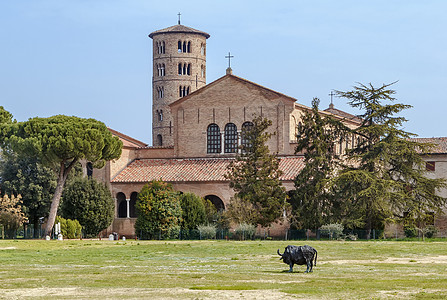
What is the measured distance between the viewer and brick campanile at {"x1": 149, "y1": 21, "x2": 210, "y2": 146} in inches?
3799

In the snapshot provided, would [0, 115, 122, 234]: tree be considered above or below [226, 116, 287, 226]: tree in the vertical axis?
above

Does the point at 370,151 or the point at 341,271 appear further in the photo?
the point at 370,151

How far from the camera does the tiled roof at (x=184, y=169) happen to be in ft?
188

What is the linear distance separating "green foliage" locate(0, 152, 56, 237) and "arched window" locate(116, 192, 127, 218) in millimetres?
5016

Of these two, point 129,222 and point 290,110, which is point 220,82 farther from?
point 129,222

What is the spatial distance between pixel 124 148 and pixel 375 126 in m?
20.7

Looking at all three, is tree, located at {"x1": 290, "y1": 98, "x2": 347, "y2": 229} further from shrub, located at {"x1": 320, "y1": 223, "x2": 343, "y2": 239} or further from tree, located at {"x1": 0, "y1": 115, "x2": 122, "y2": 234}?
tree, located at {"x1": 0, "y1": 115, "x2": 122, "y2": 234}

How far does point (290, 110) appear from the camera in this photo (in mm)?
58875

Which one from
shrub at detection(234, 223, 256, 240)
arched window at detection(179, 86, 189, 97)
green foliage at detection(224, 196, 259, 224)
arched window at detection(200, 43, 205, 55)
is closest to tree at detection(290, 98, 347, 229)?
green foliage at detection(224, 196, 259, 224)

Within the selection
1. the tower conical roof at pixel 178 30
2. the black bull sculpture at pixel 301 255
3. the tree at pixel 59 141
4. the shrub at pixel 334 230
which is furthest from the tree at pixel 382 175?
the tower conical roof at pixel 178 30

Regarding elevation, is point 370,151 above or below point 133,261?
above

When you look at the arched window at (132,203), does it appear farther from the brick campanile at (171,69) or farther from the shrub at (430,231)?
the brick campanile at (171,69)

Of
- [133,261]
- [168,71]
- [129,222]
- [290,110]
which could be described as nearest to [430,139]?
[290,110]

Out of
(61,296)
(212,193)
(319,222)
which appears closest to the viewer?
(61,296)
